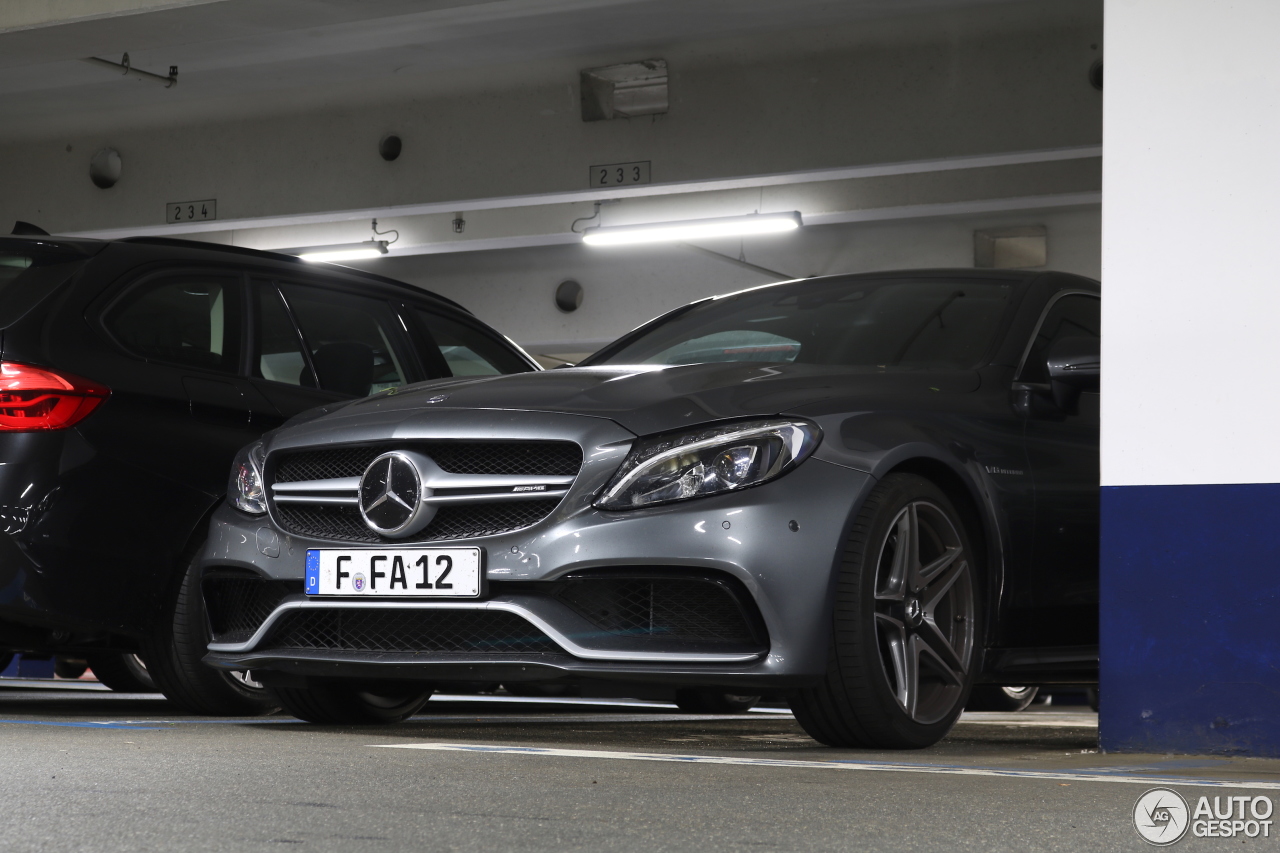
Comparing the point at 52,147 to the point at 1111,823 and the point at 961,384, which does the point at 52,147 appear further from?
the point at 1111,823

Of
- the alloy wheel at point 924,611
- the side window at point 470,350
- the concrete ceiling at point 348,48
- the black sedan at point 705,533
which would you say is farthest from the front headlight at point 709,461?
the concrete ceiling at point 348,48

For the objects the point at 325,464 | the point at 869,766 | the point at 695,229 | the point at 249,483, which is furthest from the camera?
the point at 695,229

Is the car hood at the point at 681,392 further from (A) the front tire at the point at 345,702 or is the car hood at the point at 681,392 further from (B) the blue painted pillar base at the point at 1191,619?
(A) the front tire at the point at 345,702

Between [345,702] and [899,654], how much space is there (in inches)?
66.2

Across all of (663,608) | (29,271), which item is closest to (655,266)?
(29,271)

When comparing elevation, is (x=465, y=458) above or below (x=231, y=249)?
below

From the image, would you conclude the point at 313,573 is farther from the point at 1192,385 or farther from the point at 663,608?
the point at 1192,385

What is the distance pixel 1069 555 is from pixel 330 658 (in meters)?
2.07

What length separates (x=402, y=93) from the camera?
575 inches

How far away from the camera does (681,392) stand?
396 cm

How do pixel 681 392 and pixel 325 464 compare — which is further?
pixel 325 464

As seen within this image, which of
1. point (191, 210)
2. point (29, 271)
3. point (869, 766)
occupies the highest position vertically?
point (191, 210)

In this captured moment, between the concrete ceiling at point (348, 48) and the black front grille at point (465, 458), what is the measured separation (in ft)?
16.4

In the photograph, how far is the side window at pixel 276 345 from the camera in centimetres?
544
